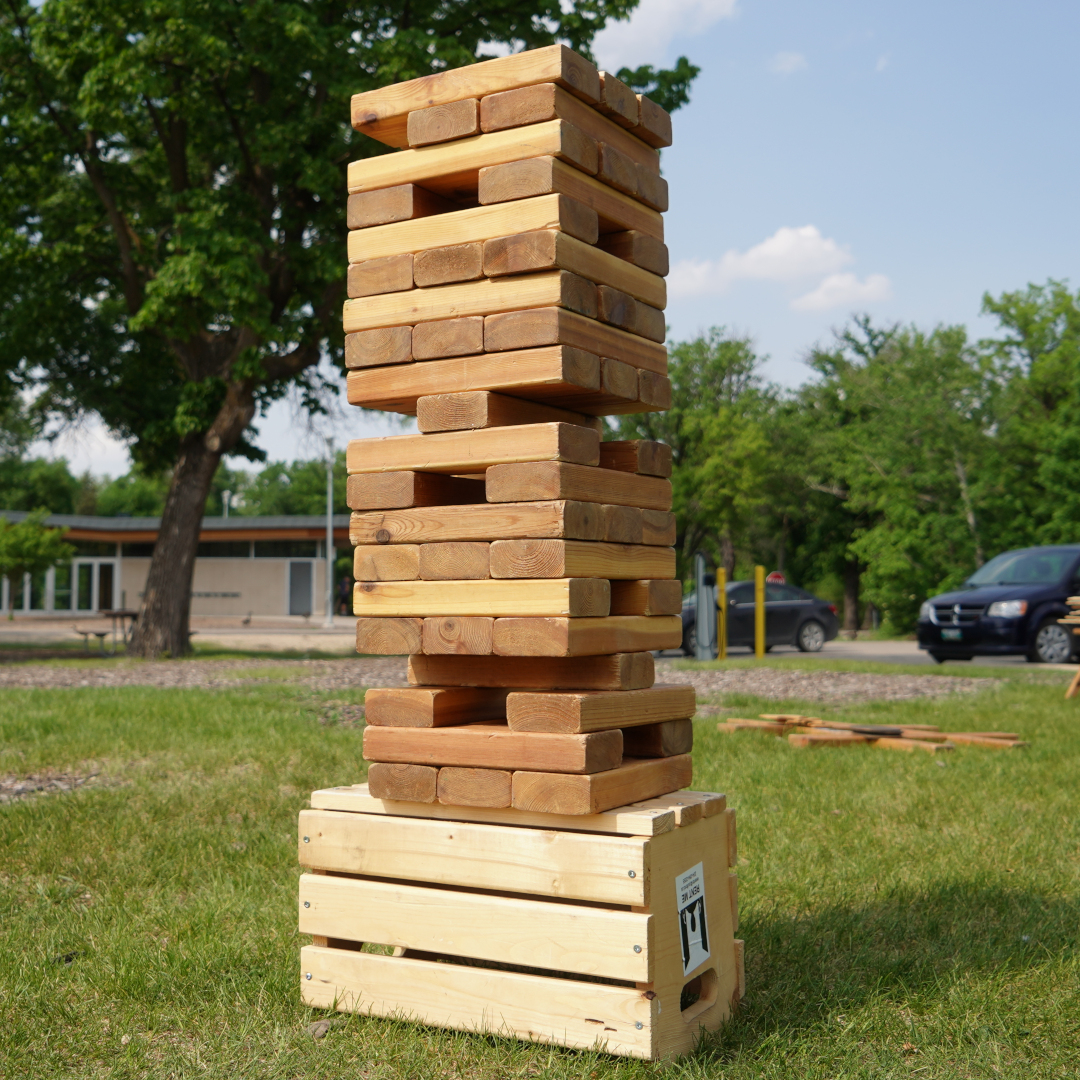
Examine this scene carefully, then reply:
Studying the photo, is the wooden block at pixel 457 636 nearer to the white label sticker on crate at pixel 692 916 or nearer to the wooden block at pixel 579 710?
the wooden block at pixel 579 710

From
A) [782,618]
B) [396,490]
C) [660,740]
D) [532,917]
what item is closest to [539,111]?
[396,490]

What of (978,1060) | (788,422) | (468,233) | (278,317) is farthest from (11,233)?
(788,422)

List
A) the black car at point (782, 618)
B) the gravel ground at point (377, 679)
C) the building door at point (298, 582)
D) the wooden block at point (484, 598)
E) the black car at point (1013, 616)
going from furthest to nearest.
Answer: the building door at point (298, 582)
the black car at point (782, 618)
the black car at point (1013, 616)
the gravel ground at point (377, 679)
the wooden block at point (484, 598)

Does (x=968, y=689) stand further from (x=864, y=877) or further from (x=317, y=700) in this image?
(x=864, y=877)

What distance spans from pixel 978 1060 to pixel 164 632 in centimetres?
1711

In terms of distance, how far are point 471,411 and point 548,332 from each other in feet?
1.09

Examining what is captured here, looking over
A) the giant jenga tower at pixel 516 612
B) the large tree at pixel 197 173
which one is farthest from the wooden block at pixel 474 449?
the large tree at pixel 197 173

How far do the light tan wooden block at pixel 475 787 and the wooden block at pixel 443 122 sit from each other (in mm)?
1892

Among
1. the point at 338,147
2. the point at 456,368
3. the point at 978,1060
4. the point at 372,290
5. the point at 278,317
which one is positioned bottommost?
the point at 978,1060

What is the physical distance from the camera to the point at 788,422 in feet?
149

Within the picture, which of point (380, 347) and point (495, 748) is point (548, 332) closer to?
point (380, 347)

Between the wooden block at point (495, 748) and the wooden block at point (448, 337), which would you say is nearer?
the wooden block at point (495, 748)

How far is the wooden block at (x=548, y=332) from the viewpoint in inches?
123

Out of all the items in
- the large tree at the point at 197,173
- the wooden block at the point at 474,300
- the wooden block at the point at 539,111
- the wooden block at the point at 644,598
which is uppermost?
the large tree at the point at 197,173
